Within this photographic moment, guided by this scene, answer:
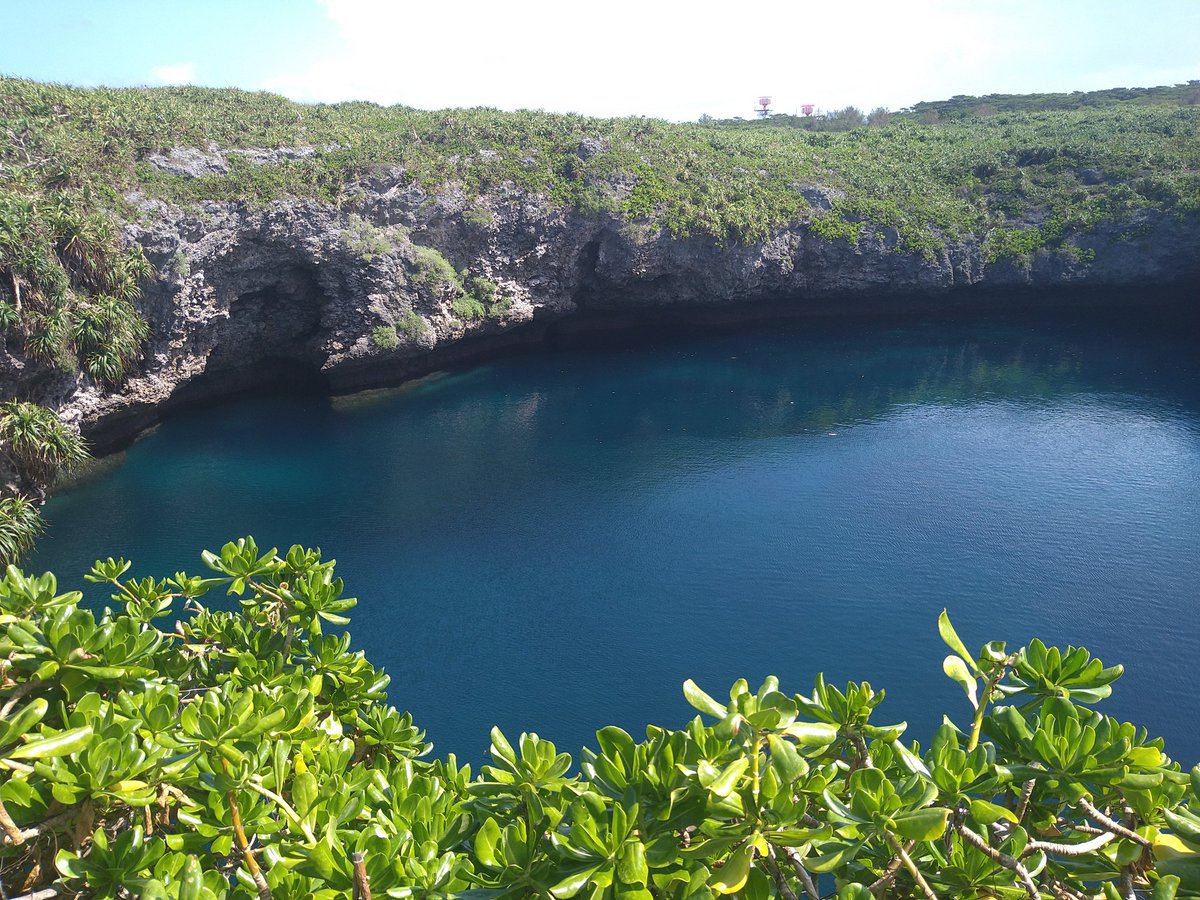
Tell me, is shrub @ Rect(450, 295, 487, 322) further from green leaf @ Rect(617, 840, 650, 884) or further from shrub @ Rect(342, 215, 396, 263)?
green leaf @ Rect(617, 840, 650, 884)

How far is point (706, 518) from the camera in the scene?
19188 millimetres

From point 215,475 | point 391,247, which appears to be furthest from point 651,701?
point 391,247

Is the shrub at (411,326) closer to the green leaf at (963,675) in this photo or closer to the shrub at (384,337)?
the shrub at (384,337)

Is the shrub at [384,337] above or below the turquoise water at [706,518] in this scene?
above

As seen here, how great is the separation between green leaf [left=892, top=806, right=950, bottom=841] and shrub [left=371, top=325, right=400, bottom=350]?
2688 centimetres

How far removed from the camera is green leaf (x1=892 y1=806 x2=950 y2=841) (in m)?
2.78

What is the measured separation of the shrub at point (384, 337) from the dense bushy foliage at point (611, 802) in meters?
24.7

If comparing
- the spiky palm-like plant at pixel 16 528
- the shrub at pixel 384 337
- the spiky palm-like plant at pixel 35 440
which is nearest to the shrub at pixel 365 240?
the shrub at pixel 384 337

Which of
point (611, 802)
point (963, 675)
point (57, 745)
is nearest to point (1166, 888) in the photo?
point (963, 675)

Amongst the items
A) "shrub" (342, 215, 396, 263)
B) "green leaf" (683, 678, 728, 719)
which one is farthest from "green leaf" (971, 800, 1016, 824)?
"shrub" (342, 215, 396, 263)

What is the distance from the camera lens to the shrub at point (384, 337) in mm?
27891

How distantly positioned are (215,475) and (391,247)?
34.5 feet

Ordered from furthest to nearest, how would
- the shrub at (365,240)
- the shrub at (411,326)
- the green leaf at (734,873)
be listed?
the shrub at (411,326) < the shrub at (365,240) < the green leaf at (734,873)

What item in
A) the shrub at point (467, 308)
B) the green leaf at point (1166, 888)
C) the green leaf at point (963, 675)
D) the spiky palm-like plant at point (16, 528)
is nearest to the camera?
the green leaf at point (1166, 888)
